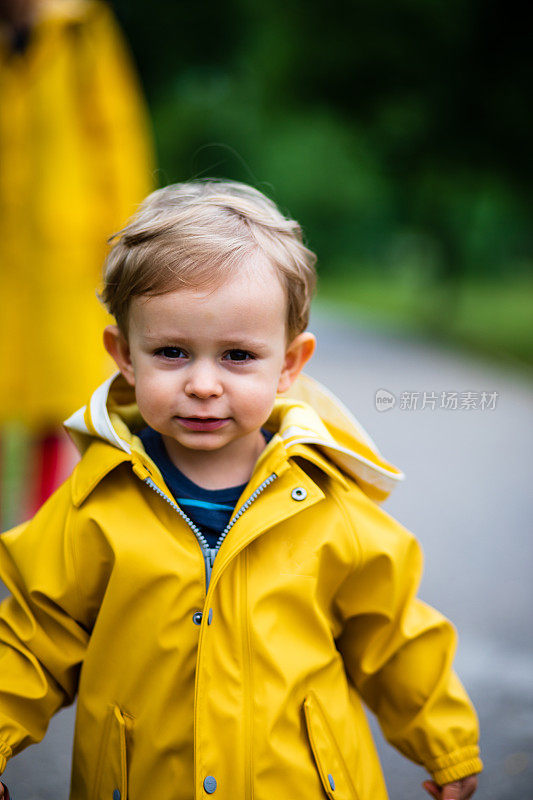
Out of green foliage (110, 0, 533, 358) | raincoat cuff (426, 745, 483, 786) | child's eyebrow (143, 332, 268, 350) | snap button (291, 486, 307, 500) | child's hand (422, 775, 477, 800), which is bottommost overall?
child's hand (422, 775, 477, 800)

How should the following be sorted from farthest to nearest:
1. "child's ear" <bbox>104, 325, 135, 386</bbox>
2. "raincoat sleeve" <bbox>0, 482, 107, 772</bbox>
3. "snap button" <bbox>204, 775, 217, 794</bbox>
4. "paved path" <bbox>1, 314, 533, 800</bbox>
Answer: "paved path" <bbox>1, 314, 533, 800</bbox>
"child's ear" <bbox>104, 325, 135, 386</bbox>
"raincoat sleeve" <bbox>0, 482, 107, 772</bbox>
"snap button" <bbox>204, 775, 217, 794</bbox>

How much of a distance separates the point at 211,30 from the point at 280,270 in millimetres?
11388

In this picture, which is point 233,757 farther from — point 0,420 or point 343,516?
point 0,420

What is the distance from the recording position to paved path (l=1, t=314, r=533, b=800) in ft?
7.98

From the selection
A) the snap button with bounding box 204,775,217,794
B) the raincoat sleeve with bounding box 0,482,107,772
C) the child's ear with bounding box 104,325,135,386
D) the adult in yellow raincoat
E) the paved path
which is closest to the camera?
the snap button with bounding box 204,775,217,794

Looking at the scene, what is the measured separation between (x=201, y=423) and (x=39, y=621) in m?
0.54

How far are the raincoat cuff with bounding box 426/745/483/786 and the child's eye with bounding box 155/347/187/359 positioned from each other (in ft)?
3.28

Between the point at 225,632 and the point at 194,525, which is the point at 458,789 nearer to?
the point at 225,632

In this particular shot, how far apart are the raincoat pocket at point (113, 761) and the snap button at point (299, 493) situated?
0.56 metres

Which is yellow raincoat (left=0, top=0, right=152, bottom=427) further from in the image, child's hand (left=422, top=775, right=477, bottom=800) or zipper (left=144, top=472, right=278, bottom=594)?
child's hand (left=422, top=775, right=477, bottom=800)

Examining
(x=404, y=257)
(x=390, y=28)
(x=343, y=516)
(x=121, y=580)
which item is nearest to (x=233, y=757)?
(x=121, y=580)

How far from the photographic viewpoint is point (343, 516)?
1.74 meters

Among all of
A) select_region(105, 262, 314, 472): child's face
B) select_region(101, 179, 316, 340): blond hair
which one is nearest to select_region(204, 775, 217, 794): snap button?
select_region(105, 262, 314, 472): child's face

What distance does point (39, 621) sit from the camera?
1752mm
